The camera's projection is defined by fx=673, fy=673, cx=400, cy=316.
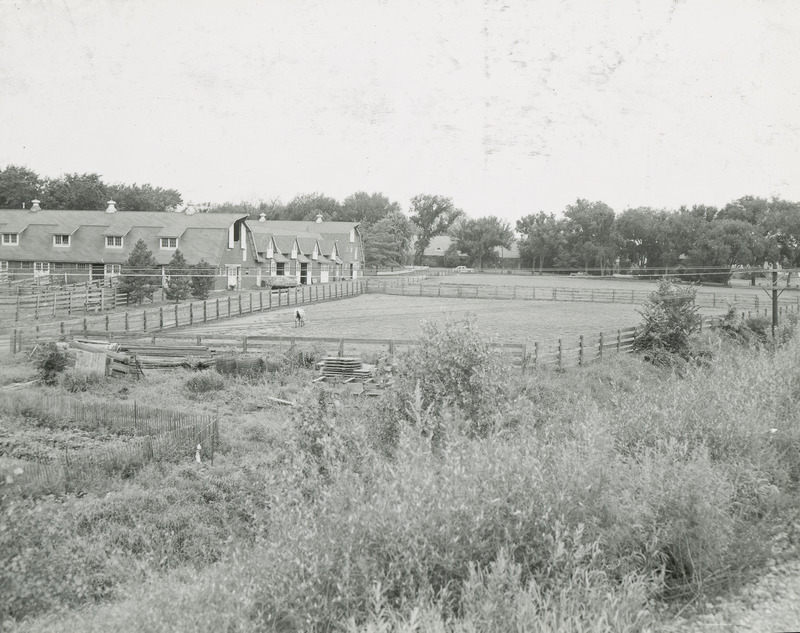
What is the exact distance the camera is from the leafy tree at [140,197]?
68750 mm

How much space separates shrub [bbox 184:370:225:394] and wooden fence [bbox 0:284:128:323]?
620 inches

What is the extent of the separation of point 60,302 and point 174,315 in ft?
21.0

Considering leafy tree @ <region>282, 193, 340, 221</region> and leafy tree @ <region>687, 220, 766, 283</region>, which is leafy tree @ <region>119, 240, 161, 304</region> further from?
leafy tree @ <region>282, 193, 340, 221</region>

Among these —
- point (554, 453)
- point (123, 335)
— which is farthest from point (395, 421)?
point (123, 335)

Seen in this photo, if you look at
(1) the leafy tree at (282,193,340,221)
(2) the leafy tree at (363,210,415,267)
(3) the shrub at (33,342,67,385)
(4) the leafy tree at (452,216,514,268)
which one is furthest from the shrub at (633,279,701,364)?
(1) the leafy tree at (282,193,340,221)

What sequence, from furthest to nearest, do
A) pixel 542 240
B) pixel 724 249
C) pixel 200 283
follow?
pixel 542 240, pixel 200 283, pixel 724 249

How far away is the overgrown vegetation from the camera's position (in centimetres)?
599

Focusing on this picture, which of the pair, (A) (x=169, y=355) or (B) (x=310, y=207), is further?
(B) (x=310, y=207)

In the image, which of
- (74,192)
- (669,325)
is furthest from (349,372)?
(74,192)

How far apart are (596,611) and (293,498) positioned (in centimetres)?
341

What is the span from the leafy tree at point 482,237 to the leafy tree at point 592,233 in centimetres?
1788

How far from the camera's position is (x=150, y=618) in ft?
19.3

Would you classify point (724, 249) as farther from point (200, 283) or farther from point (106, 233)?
point (106, 233)

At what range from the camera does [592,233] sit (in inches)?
2319
